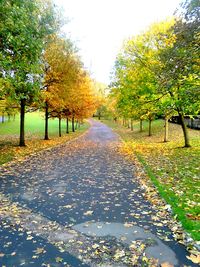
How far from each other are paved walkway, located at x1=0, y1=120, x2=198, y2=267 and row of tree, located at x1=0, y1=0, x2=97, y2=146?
213 inches

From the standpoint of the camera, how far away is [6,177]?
12195 millimetres

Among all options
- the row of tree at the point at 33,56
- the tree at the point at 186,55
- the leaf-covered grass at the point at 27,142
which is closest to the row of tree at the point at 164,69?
the tree at the point at 186,55

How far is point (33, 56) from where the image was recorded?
1555cm

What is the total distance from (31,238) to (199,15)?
35.0ft

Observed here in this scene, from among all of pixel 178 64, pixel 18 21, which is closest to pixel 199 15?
pixel 178 64

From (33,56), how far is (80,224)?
10.6 meters

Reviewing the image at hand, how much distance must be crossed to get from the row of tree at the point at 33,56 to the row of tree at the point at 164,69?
14.3ft

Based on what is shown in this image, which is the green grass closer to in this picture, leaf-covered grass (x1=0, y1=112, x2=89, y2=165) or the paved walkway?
leaf-covered grass (x1=0, y1=112, x2=89, y2=165)

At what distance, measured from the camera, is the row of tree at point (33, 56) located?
43.1ft

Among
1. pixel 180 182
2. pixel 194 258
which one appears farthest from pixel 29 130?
pixel 194 258

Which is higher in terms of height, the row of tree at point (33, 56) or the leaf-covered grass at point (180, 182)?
the row of tree at point (33, 56)

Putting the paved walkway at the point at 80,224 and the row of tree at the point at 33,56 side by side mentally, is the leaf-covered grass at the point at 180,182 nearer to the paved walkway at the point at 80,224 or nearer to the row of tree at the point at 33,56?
the paved walkway at the point at 80,224

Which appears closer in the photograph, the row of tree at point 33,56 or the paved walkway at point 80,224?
the paved walkway at point 80,224

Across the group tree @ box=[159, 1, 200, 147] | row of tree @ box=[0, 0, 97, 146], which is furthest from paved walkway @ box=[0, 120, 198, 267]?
row of tree @ box=[0, 0, 97, 146]
